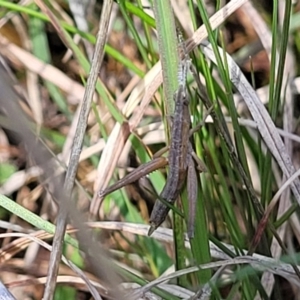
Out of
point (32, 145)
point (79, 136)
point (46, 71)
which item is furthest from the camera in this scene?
point (46, 71)

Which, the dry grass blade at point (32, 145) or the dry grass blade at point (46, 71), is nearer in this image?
the dry grass blade at point (32, 145)

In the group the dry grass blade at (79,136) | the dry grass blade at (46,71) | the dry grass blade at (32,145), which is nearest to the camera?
the dry grass blade at (32,145)

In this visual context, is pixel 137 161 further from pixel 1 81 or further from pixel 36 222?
pixel 1 81

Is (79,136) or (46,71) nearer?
(79,136)

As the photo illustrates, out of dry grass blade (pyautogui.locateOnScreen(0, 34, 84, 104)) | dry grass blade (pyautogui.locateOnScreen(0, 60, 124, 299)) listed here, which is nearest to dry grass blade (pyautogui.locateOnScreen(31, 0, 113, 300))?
dry grass blade (pyautogui.locateOnScreen(0, 60, 124, 299))

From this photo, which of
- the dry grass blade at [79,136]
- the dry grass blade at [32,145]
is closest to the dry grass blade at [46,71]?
the dry grass blade at [79,136]

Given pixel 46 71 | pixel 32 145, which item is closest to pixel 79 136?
pixel 32 145

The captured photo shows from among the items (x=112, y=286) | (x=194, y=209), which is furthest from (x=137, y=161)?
(x=112, y=286)

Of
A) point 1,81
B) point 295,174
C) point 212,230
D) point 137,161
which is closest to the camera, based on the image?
point 1,81

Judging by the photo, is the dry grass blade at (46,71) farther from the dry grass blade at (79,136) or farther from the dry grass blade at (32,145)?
the dry grass blade at (32,145)

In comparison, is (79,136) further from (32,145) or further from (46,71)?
(46,71)

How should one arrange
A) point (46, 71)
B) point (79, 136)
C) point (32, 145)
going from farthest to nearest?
1. point (46, 71)
2. point (79, 136)
3. point (32, 145)
